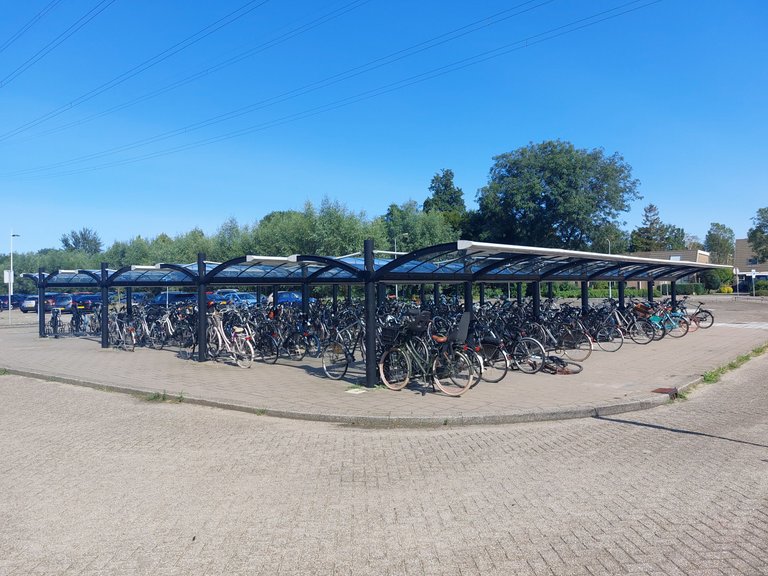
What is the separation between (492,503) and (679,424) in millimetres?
3739

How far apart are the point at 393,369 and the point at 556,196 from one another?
1518 inches

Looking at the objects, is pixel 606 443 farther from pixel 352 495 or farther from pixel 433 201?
pixel 433 201

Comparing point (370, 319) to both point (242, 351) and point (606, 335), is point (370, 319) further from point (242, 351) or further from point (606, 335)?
point (606, 335)

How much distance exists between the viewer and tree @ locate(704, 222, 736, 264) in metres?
105

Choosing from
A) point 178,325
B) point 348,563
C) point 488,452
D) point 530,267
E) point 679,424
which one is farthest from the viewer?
point 178,325

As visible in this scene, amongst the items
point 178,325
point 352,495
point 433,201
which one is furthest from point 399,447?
point 433,201

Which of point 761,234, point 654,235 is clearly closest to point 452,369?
point 761,234

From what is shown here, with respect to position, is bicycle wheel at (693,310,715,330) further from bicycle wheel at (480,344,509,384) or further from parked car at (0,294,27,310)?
parked car at (0,294,27,310)

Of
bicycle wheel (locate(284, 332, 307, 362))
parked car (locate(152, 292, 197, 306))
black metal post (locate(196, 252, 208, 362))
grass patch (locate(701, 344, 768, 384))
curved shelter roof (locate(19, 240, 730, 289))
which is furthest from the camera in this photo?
parked car (locate(152, 292, 197, 306))

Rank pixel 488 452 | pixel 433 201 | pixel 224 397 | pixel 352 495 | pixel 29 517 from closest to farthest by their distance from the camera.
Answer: pixel 29 517 < pixel 352 495 < pixel 488 452 < pixel 224 397 < pixel 433 201

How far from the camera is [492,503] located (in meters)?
4.38

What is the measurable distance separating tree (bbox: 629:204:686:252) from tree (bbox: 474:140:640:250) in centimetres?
4984

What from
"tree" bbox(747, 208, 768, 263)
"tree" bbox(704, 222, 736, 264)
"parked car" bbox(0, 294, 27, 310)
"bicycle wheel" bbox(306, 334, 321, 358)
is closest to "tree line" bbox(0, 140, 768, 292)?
"parked car" bbox(0, 294, 27, 310)

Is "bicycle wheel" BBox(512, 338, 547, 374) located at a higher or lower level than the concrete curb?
higher
